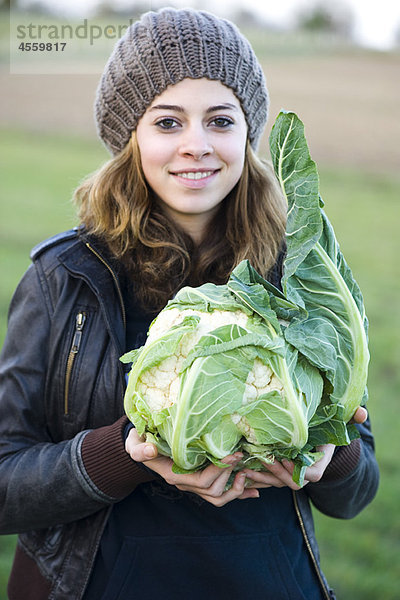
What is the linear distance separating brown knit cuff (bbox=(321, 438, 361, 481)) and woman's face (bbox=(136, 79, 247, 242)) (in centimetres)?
90

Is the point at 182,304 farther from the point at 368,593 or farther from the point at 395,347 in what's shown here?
the point at 395,347

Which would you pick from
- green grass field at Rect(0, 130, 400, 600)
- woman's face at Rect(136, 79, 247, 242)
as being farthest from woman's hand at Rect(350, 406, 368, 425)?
green grass field at Rect(0, 130, 400, 600)

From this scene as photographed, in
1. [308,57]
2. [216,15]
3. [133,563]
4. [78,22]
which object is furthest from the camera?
[308,57]

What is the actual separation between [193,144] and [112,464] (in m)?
1.02

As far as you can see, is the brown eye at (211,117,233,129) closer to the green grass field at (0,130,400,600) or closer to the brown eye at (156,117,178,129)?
the brown eye at (156,117,178,129)

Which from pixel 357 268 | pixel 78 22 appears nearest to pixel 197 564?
pixel 78 22

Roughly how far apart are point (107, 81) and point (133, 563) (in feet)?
5.42

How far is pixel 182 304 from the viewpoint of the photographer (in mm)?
1656

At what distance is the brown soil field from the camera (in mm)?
15867

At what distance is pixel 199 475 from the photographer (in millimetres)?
1625

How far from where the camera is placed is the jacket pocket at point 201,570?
1.89 meters

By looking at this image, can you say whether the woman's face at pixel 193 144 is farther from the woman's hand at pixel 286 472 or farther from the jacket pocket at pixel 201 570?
the jacket pocket at pixel 201 570

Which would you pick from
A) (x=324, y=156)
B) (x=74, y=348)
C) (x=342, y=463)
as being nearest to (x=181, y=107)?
(x=74, y=348)

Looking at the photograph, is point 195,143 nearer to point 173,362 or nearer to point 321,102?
point 173,362
